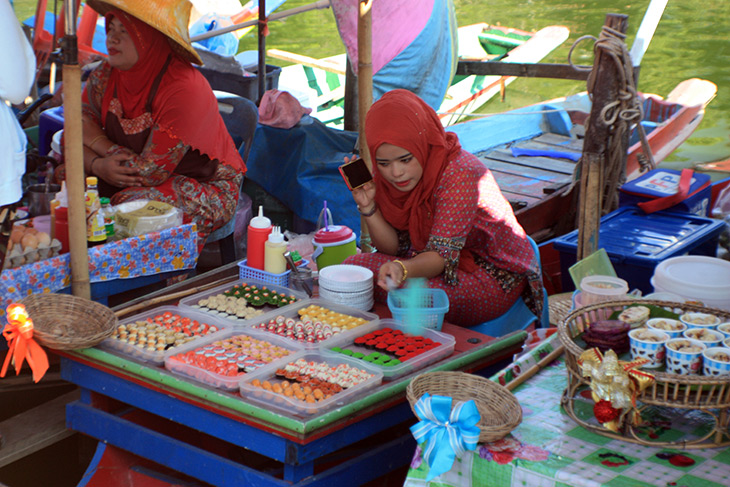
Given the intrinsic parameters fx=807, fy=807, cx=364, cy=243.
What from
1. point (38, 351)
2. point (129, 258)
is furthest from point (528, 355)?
point (129, 258)

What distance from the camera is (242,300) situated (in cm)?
252

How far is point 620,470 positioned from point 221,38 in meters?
5.06

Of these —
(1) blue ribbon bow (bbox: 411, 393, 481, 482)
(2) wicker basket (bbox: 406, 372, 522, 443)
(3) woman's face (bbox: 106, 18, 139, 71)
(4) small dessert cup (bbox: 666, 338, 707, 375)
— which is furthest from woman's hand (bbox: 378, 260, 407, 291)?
(3) woman's face (bbox: 106, 18, 139, 71)

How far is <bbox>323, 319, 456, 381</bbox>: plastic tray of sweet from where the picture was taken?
211 cm

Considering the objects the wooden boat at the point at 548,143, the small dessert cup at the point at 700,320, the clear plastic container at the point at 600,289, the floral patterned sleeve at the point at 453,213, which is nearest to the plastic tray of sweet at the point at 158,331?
the floral patterned sleeve at the point at 453,213

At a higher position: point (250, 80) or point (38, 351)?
point (250, 80)

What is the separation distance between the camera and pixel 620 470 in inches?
55.1

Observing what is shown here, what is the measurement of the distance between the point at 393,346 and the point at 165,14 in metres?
1.66

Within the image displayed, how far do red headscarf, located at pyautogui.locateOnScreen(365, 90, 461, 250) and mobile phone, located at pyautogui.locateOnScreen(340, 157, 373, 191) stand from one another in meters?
0.06

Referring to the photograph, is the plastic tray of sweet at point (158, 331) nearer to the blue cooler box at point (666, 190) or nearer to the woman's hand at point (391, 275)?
the woman's hand at point (391, 275)

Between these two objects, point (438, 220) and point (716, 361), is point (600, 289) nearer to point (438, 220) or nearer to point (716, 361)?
point (716, 361)

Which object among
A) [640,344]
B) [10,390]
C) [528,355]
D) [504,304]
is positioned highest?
[640,344]

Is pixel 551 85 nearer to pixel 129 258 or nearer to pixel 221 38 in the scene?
pixel 221 38

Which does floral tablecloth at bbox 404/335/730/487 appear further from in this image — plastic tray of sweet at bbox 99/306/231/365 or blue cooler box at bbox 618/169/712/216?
blue cooler box at bbox 618/169/712/216
